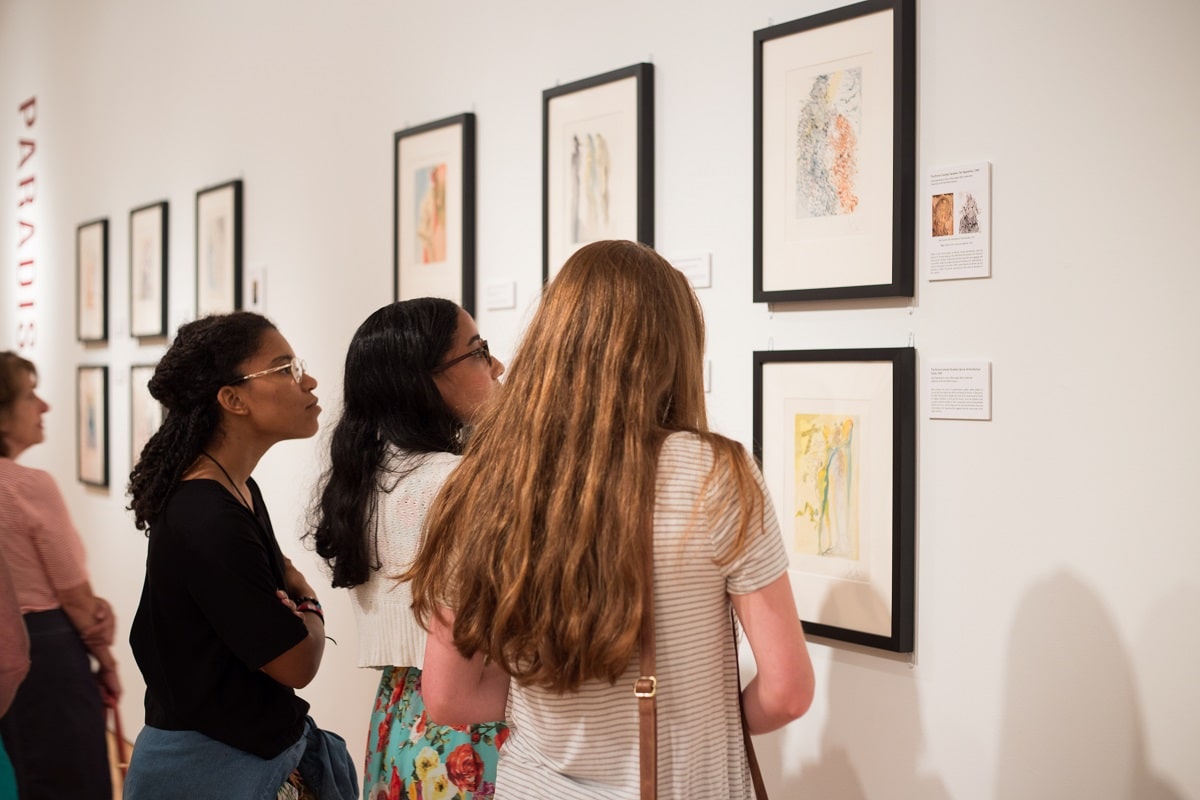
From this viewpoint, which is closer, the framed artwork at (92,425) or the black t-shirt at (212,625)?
the black t-shirt at (212,625)

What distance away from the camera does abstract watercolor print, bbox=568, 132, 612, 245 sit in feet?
9.61

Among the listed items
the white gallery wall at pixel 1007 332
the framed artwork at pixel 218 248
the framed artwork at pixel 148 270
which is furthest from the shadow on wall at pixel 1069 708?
the framed artwork at pixel 148 270

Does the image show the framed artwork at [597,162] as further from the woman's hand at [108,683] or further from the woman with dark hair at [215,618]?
the woman's hand at [108,683]

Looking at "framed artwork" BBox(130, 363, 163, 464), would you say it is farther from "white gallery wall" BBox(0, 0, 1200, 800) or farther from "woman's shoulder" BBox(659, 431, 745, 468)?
"woman's shoulder" BBox(659, 431, 745, 468)

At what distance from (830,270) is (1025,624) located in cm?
87

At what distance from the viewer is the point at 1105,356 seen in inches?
77.7

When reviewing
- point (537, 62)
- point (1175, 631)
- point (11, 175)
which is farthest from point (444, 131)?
point (11, 175)

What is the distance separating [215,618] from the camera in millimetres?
2002

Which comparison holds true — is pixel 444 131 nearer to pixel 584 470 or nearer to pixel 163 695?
pixel 163 695

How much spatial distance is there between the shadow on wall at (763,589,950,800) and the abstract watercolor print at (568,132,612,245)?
4.00 ft

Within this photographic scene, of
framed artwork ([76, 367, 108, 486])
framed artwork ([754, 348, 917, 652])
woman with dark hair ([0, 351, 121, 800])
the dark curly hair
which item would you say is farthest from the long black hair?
framed artwork ([76, 367, 108, 486])

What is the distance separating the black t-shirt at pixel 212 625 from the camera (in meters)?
2.00

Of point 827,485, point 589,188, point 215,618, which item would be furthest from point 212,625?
point 589,188

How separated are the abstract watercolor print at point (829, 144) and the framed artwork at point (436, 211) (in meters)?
1.31
